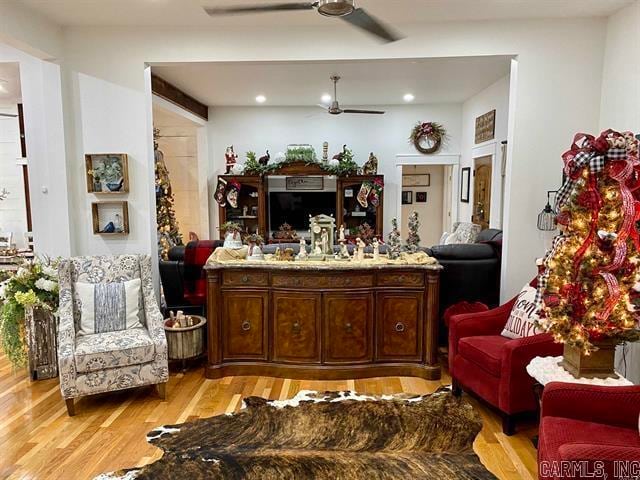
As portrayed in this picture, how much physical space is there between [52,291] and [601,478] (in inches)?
148

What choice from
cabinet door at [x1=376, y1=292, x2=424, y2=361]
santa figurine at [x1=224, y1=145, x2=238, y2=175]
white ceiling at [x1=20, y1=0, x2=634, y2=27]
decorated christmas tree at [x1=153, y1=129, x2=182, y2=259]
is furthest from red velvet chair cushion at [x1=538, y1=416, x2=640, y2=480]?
santa figurine at [x1=224, y1=145, x2=238, y2=175]

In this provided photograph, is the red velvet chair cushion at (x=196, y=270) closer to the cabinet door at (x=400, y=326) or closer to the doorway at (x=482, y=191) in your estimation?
the cabinet door at (x=400, y=326)

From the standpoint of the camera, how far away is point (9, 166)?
7141 mm

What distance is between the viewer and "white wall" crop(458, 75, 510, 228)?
18.4 ft

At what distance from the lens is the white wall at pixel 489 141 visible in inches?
221

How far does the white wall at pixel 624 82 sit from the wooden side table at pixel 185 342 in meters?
3.27

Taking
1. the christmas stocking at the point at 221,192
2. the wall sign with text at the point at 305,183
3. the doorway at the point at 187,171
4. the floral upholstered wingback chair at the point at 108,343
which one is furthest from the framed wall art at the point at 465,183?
the floral upholstered wingback chair at the point at 108,343

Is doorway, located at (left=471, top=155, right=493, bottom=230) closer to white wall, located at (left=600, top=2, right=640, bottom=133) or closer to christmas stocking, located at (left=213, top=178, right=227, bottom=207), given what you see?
white wall, located at (left=600, top=2, right=640, bottom=133)

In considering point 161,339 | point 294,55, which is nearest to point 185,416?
point 161,339

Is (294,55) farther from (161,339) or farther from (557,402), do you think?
(557,402)

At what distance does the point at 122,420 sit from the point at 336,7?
9.57 ft

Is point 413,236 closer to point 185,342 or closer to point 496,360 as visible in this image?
point 496,360

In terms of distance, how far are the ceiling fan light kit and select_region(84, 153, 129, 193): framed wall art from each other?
229 cm

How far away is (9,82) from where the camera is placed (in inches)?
223
